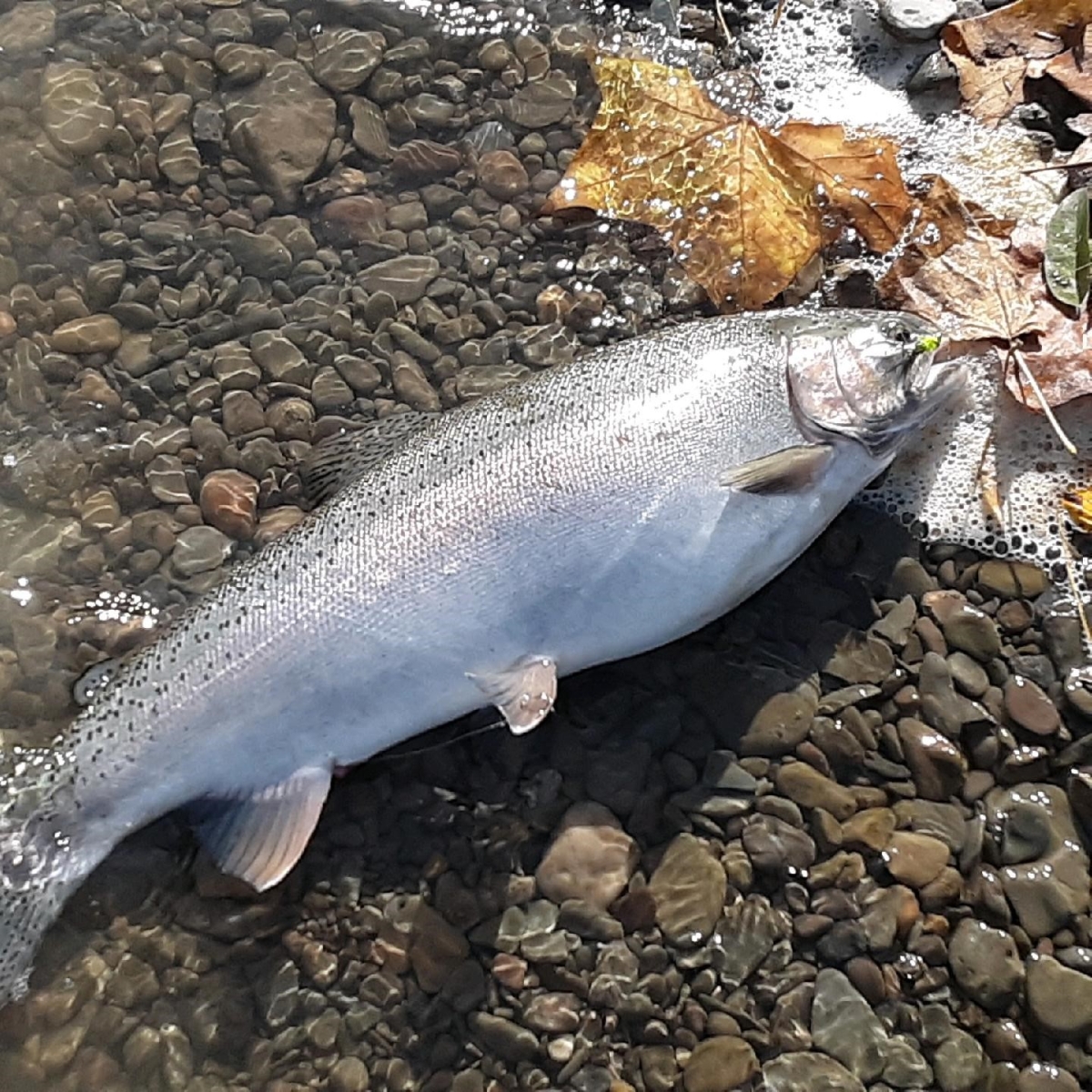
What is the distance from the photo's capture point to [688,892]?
327cm

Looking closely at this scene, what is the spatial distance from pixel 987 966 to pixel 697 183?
2.48 m

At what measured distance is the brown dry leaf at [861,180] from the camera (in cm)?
384

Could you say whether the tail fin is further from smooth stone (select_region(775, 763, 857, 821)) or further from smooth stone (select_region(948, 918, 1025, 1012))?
smooth stone (select_region(948, 918, 1025, 1012))

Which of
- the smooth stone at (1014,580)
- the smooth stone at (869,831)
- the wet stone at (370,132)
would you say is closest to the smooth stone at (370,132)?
the wet stone at (370,132)

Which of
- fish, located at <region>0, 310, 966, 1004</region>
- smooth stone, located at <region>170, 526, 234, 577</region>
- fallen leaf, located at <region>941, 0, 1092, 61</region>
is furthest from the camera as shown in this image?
fallen leaf, located at <region>941, 0, 1092, 61</region>

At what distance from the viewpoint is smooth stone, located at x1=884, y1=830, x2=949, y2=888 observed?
3.26 meters

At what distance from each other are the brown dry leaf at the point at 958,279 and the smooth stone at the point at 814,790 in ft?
4.63

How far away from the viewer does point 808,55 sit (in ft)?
13.8

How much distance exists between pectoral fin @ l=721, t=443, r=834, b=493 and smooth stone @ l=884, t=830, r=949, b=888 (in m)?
1.02

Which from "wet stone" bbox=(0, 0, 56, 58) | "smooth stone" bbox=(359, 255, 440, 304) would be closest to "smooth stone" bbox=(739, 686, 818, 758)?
"smooth stone" bbox=(359, 255, 440, 304)

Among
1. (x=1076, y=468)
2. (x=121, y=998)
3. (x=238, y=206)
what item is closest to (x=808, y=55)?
(x=1076, y=468)

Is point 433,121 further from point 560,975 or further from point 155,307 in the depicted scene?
point 560,975

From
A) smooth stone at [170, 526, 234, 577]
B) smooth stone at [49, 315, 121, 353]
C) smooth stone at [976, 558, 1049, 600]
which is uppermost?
smooth stone at [49, 315, 121, 353]

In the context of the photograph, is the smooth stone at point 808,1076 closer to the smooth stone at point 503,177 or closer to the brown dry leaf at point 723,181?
the brown dry leaf at point 723,181
